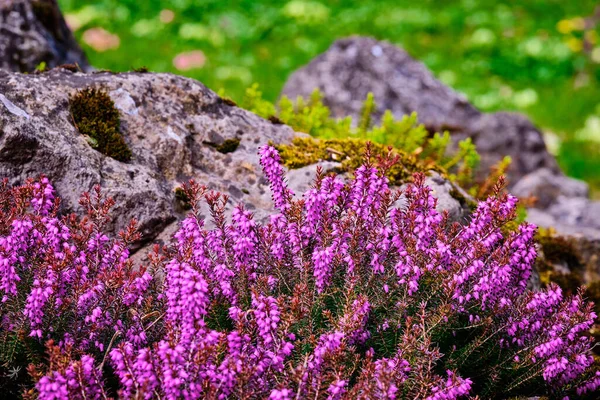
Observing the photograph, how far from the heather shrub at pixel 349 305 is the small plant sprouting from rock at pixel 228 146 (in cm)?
192

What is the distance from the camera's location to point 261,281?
13.1ft

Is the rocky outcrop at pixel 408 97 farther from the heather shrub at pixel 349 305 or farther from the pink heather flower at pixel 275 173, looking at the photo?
the heather shrub at pixel 349 305

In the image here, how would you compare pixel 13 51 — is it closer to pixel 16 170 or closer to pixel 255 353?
pixel 16 170

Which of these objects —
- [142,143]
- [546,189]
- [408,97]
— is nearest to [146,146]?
[142,143]

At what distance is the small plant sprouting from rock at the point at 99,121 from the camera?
5629 mm

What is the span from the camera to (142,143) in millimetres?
5961

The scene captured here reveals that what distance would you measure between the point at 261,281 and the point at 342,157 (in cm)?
267

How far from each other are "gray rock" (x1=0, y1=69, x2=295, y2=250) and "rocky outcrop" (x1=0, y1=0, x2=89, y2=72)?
3.19 metres

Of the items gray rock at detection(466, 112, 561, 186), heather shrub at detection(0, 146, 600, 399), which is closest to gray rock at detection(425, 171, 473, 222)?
heather shrub at detection(0, 146, 600, 399)

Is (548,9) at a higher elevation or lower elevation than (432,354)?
higher

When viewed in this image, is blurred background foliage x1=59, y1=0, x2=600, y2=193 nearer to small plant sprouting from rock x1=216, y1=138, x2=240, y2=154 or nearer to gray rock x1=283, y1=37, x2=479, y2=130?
gray rock x1=283, y1=37, x2=479, y2=130

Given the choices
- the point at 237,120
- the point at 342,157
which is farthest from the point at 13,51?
the point at 342,157

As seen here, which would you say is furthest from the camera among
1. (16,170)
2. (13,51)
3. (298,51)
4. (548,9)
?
(548,9)

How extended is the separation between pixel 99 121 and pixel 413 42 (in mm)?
13495
